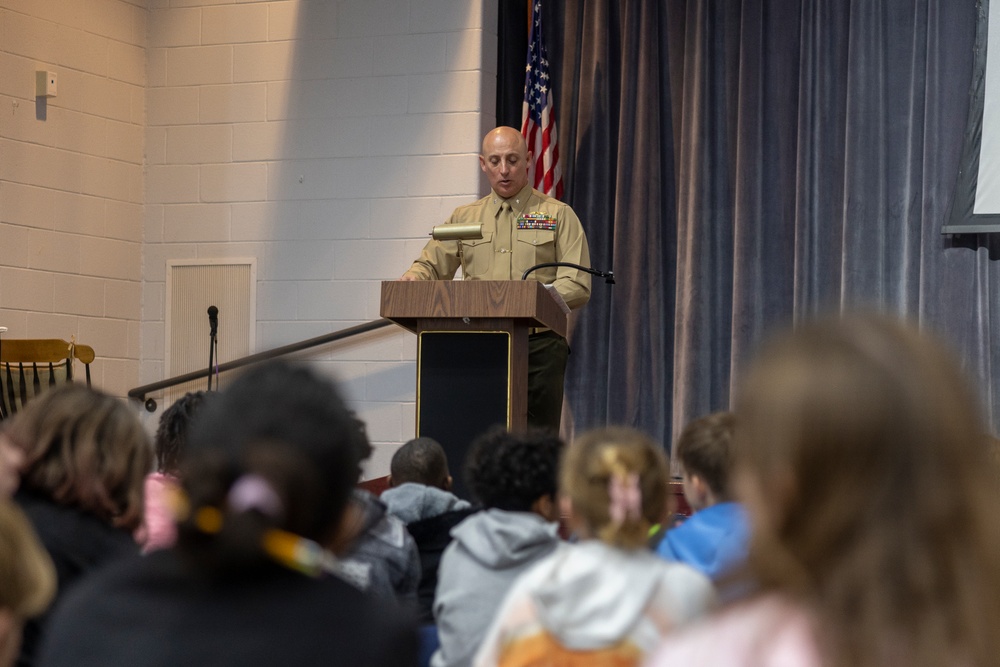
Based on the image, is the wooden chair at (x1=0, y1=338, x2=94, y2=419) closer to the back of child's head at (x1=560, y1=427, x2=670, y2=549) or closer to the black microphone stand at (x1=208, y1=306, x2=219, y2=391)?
the black microphone stand at (x1=208, y1=306, x2=219, y2=391)

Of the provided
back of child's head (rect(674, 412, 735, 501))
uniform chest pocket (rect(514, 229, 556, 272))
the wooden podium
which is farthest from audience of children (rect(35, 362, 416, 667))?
uniform chest pocket (rect(514, 229, 556, 272))

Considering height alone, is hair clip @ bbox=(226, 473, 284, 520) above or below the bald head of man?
below

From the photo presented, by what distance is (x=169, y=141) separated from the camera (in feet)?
20.9

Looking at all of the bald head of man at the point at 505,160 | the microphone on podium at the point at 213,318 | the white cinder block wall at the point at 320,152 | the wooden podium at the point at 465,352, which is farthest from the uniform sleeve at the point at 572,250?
the microphone on podium at the point at 213,318

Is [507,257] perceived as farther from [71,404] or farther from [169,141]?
[71,404]

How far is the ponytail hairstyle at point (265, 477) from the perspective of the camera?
37.6 inches

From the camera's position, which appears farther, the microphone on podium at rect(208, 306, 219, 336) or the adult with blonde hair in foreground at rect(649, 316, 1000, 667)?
the microphone on podium at rect(208, 306, 219, 336)

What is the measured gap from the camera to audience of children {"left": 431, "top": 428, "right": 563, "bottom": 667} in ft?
6.82

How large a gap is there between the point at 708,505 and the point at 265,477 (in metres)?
1.41

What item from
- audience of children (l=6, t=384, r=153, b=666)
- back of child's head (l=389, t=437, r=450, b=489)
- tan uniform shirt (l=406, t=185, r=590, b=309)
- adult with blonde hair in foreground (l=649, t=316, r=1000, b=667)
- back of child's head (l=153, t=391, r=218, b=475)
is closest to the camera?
adult with blonde hair in foreground (l=649, t=316, r=1000, b=667)

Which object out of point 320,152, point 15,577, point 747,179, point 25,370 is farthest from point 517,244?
point 15,577

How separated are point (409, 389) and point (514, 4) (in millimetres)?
2029

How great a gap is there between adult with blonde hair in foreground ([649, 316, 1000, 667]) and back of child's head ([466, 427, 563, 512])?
1355 mm

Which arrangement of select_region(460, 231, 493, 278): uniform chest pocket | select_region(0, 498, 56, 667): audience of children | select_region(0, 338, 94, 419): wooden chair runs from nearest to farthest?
select_region(0, 498, 56, 667): audience of children < select_region(460, 231, 493, 278): uniform chest pocket < select_region(0, 338, 94, 419): wooden chair
